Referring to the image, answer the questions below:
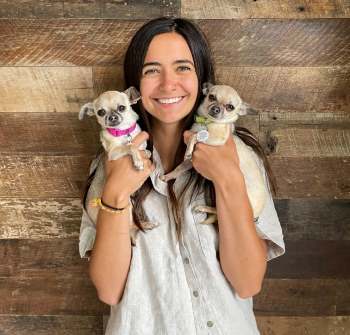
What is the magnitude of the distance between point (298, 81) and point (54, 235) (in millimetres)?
1135

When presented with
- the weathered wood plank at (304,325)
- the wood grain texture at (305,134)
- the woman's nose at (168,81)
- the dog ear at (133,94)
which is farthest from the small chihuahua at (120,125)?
the weathered wood plank at (304,325)

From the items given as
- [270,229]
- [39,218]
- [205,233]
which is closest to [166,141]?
[205,233]

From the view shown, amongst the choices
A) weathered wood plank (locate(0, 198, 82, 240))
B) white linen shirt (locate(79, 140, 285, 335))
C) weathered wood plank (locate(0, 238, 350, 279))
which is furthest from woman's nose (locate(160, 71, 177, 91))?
weathered wood plank (locate(0, 238, 350, 279))

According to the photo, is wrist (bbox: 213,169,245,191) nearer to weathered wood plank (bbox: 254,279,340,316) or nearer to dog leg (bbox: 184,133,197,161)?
dog leg (bbox: 184,133,197,161)

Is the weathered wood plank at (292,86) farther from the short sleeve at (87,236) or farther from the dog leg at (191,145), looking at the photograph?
the short sleeve at (87,236)

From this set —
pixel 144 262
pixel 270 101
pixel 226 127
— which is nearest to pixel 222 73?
pixel 270 101

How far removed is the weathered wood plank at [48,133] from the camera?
1.82 m

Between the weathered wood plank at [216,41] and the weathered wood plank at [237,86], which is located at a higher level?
the weathered wood plank at [216,41]

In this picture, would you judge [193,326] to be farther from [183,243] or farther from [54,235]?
[54,235]

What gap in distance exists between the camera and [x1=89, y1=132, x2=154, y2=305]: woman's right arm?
56.7 inches

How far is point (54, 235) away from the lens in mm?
1930

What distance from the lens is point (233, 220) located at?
4.62 feet

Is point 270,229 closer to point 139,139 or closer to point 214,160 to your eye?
point 214,160

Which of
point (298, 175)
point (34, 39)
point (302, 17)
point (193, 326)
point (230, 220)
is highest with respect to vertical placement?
point (302, 17)
